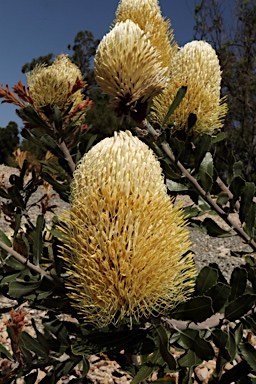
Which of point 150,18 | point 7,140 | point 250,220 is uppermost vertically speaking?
point 7,140

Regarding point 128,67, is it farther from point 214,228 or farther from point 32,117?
point 214,228

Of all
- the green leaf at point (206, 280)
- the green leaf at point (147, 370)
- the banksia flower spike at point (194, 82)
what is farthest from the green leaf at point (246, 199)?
the green leaf at point (147, 370)

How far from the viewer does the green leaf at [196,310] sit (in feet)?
2.97

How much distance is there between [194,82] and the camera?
146cm

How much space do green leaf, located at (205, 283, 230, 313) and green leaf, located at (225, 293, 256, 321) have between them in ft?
0.18

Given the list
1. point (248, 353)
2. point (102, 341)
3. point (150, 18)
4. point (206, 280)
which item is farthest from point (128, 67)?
point (248, 353)

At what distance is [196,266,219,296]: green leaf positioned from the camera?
99 cm

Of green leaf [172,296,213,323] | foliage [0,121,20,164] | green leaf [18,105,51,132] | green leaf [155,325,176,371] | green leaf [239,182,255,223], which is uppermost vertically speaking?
foliage [0,121,20,164]

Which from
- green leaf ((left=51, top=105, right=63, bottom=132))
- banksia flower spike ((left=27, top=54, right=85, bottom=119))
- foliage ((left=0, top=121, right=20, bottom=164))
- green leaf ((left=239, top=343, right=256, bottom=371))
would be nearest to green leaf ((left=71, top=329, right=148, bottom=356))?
green leaf ((left=239, top=343, right=256, bottom=371))

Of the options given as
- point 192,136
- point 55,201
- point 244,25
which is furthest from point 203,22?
point 192,136

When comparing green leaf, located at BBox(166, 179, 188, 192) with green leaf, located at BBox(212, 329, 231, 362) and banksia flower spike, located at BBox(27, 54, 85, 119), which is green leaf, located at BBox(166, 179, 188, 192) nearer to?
banksia flower spike, located at BBox(27, 54, 85, 119)

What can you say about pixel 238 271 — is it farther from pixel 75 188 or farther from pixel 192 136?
pixel 192 136

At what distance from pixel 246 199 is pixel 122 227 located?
69 centimetres

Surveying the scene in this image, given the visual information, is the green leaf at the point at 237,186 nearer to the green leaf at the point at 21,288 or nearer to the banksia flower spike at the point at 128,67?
the banksia flower spike at the point at 128,67
